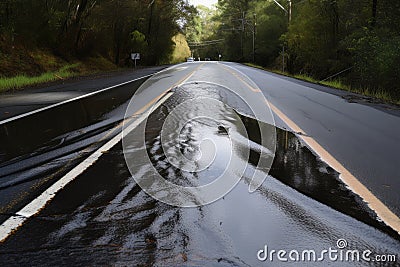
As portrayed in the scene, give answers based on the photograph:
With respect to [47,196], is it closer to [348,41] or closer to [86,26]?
[348,41]

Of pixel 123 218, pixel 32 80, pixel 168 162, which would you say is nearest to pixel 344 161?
pixel 168 162

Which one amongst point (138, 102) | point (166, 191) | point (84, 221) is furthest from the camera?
point (138, 102)

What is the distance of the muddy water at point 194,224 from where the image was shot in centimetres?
246

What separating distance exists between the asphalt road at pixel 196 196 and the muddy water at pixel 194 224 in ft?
0.03

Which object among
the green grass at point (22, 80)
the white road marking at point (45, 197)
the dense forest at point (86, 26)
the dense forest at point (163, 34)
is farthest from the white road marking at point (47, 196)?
the dense forest at point (86, 26)

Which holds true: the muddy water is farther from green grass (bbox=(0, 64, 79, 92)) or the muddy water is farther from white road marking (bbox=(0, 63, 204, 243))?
green grass (bbox=(0, 64, 79, 92))

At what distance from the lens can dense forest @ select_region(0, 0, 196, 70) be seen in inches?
834

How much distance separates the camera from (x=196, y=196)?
11.3 feet

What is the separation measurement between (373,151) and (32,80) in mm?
15780

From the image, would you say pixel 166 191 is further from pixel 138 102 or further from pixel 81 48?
pixel 81 48

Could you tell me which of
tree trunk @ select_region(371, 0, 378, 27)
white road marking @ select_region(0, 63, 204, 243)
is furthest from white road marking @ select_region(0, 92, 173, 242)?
tree trunk @ select_region(371, 0, 378, 27)

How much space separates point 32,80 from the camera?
17.3m

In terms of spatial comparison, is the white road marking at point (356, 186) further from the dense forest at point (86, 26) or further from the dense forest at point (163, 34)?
the dense forest at point (86, 26)

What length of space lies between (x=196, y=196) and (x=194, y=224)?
56cm
